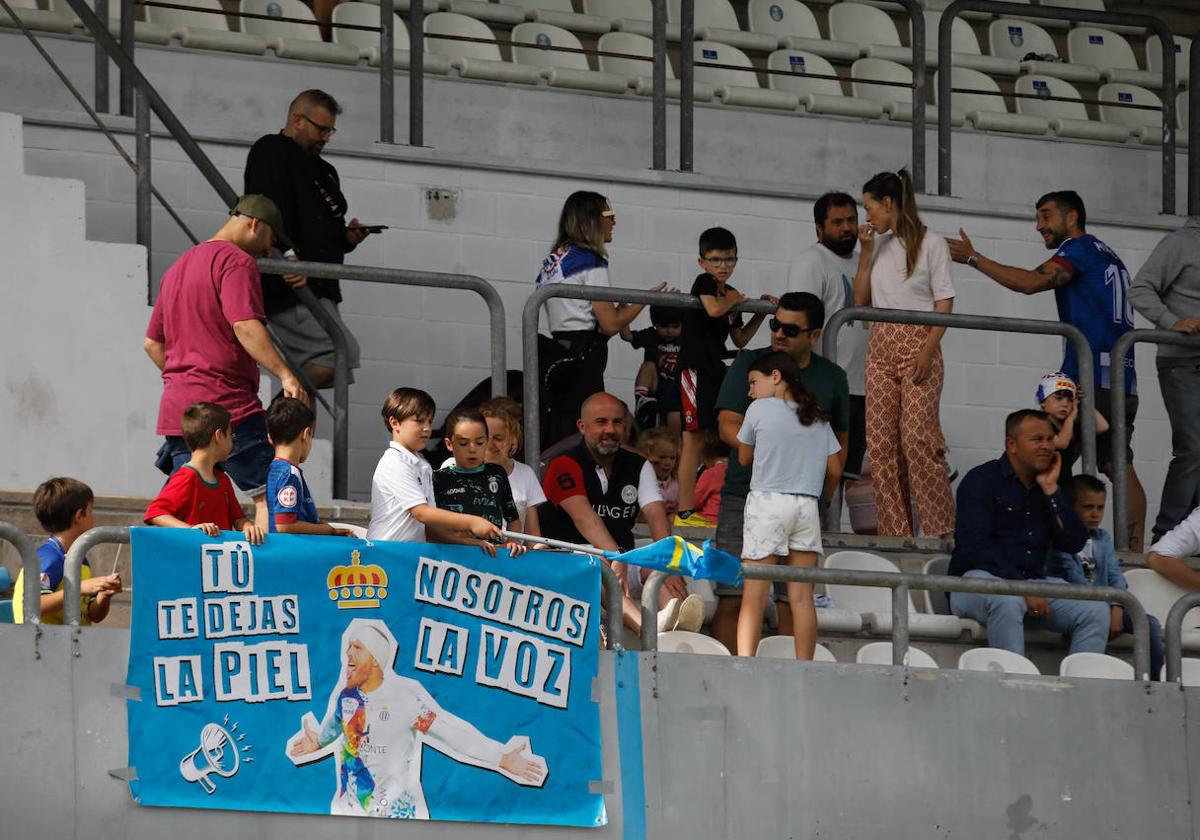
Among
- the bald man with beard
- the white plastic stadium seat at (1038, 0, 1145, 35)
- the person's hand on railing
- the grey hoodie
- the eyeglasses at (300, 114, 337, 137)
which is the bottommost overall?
the bald man with beard

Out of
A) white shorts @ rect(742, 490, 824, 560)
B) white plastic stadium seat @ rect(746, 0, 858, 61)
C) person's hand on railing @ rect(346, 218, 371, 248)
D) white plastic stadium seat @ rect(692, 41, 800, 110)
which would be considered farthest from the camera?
white plastic stadium seat @ rect(746, 0, 858, 61)

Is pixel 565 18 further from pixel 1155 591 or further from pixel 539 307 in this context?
pixel 1155 591

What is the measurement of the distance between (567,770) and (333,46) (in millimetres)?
5455

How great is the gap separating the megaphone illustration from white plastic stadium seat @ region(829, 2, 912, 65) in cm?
804

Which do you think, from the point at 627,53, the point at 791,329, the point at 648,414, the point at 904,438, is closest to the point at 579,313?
the point at 648,414

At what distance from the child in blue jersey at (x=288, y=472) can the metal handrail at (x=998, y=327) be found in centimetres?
264

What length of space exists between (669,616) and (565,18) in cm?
596

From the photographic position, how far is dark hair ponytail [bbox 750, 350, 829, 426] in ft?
24.8

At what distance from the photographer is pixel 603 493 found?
7.76 m

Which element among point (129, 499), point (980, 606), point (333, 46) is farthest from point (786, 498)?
point (333, 46)

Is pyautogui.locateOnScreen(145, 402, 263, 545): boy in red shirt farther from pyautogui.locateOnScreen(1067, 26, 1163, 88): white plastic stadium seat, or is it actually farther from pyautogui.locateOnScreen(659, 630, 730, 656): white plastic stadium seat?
pyautogui.locateOnScreen(1067, 26, 1163, 88): white plastic stadium seat

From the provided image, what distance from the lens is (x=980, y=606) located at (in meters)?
7.94

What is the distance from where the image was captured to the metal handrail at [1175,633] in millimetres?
7215

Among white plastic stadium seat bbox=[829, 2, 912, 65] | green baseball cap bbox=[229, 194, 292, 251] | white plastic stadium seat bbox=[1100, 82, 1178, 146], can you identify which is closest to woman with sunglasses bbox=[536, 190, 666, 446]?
green baseball cap bbox=[229, 194, 292, 251]
